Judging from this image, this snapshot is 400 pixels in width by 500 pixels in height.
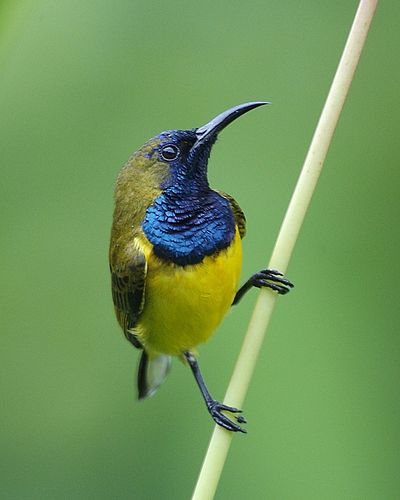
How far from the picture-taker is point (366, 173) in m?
2.72

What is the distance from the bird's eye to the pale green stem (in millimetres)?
814

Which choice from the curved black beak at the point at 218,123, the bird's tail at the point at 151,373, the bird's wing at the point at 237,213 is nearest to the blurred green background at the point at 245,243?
the bird's tail at the point at 151,373

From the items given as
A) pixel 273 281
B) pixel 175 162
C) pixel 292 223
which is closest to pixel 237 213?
pixel 175 162

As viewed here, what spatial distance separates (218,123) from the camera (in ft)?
6.48

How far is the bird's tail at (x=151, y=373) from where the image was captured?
8.29 ft

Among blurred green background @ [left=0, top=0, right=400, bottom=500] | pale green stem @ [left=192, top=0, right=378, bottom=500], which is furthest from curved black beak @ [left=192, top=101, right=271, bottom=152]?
blurred green background @ [left=0, top=0, right=400, bottom=500]

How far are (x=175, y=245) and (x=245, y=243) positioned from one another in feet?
2.20

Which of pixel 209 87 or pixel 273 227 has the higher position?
pixel 209 87

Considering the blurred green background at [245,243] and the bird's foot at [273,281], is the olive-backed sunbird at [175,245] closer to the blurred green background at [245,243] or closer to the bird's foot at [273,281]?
the bird's foot at [273,281]

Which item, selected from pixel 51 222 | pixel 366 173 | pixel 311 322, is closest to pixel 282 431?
pixel 311 322

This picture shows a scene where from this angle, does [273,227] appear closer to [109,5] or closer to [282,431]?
[282,431]

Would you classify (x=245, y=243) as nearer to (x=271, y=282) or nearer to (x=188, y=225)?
(x=188, y=225)

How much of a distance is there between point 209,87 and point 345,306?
0.90 meters

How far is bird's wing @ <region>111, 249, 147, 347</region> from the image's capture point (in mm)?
2088
